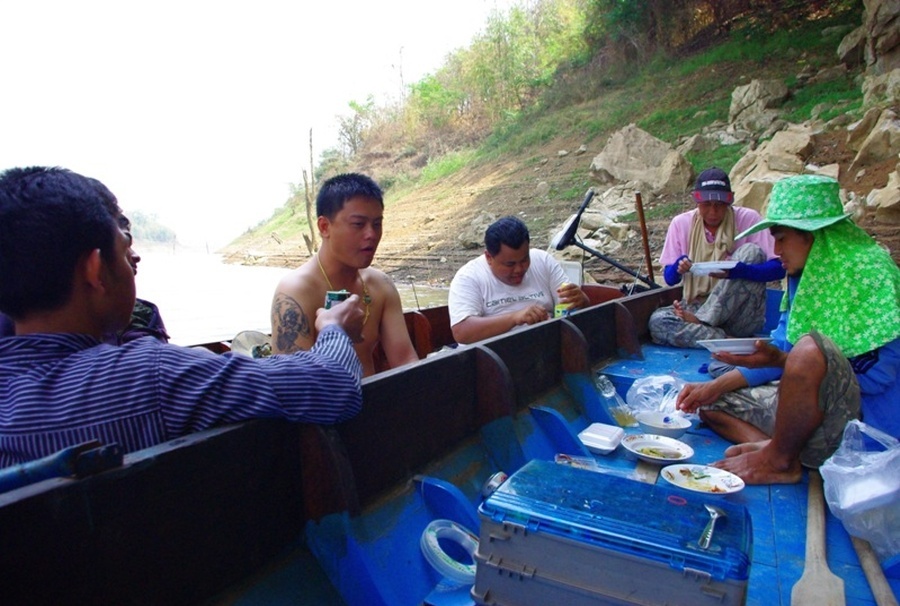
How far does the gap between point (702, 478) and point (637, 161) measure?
13.6 metres

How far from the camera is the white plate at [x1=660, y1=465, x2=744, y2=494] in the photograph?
2.11m

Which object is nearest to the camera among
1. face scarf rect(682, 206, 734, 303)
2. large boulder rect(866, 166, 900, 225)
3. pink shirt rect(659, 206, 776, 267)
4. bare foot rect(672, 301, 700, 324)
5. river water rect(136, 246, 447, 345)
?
bare foot rect(672, 301, 700, 324)

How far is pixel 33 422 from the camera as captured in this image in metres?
1.16

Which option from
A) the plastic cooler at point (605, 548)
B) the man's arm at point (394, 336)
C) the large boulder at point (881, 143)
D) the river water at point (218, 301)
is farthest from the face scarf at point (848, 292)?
the large boulder at point (881, 143)

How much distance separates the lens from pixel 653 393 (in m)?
3.14

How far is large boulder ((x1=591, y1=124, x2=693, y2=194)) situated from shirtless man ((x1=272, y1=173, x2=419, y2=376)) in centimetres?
1172

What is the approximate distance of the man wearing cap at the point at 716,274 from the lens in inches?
159

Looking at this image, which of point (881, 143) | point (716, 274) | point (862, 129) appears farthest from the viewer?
point (862, 129)

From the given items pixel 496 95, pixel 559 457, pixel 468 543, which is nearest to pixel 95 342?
pixel 468 543

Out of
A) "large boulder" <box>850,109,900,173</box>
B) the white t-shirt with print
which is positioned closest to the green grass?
"large boulder" <box>850,109,900,173</box>

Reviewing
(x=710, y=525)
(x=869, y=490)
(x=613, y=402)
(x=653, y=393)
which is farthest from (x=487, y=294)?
(x=710, y=525)

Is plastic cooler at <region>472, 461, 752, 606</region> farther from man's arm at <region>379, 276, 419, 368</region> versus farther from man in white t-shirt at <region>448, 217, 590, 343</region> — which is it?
man in white t-shirt at <region>448, 217, 590, 343</region>

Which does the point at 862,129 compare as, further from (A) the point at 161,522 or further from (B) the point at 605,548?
(A) the point at 161,522

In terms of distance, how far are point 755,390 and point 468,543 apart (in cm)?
169
